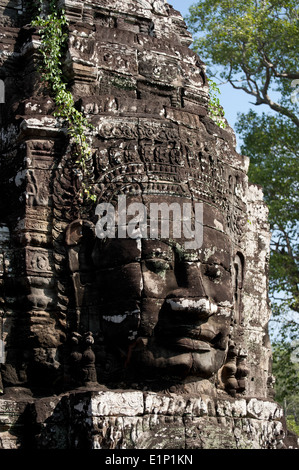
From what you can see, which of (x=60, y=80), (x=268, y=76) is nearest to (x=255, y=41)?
(x=268, y=76)

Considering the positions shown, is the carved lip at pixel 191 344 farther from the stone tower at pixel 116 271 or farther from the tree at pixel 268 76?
the tree at pixel 268 76

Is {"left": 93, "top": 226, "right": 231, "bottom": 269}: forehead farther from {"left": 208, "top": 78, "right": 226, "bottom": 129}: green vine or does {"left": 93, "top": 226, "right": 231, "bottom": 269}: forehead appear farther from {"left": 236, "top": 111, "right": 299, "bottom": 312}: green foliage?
{"left": 236, "top": 111, "right": 299, "bottom": 312}: green foliage

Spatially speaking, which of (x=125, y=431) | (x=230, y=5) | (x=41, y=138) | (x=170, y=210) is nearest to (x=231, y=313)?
(x=170, y=210)

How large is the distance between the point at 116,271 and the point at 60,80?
2.01 m

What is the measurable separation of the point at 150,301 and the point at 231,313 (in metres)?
0.94

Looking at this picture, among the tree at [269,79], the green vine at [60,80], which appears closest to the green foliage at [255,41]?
the tree at [269,79]

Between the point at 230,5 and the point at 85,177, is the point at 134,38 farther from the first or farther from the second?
the point at 230,5

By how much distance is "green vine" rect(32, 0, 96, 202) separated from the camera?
745 cm

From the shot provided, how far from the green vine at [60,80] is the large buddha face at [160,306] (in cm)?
67

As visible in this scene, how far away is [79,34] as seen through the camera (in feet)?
26.8

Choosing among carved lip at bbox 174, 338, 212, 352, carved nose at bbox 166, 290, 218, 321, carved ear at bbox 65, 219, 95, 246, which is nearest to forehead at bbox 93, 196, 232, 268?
carved ear at bbox 65, 219, 95, 246

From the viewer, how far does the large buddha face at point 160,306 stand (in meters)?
7.00

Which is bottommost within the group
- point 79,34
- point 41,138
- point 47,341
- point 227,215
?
point 47,341

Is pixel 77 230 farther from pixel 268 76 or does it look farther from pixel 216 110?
pixel 268 76
